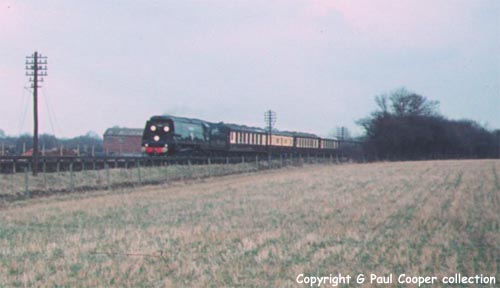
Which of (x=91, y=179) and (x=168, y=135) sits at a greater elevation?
(x=168, y=135)

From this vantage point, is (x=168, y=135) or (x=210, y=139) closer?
(x=168, y=135)

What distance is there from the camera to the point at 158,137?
167ft

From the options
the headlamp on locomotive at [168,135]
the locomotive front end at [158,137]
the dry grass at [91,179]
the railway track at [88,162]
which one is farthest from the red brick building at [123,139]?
the dry grass at [91,179]

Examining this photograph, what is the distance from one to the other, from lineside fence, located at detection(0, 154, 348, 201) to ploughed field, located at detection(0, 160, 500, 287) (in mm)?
7814

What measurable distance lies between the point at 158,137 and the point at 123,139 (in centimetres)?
3655

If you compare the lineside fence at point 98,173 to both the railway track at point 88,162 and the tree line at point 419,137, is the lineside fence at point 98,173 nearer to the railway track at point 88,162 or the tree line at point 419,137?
the railway track at point 88,162

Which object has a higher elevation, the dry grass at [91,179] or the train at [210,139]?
the train at [210,139]

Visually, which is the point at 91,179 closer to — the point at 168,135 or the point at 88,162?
the point at 88,162

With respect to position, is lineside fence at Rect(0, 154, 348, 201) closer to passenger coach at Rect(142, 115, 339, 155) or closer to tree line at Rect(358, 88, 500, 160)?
passenger coach at Rect(142, 115, 339, 155)

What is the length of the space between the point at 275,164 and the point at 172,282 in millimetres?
57346

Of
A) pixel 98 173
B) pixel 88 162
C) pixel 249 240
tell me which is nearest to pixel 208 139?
pixel 88 162

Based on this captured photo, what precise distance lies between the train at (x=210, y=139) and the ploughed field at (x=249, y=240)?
23.1 meters

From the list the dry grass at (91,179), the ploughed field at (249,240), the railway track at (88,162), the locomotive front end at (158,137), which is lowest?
the ploughed field at (249,240)

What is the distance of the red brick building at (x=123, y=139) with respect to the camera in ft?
283
